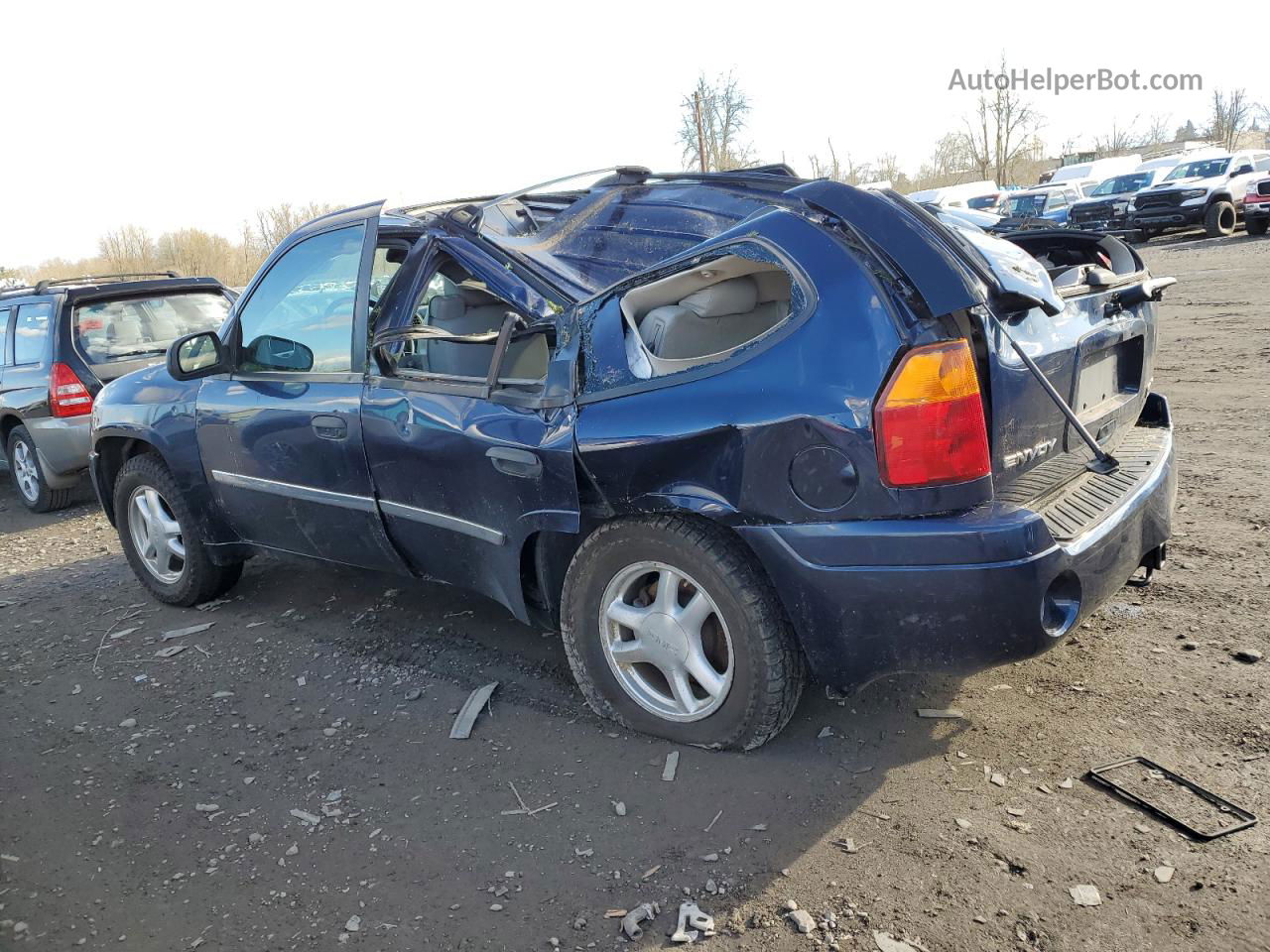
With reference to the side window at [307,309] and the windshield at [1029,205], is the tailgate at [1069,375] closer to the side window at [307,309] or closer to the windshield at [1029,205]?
the side window at [307,309]

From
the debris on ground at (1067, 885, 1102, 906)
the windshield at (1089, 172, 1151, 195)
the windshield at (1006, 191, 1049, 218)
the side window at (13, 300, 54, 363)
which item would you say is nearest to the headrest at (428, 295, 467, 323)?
the debris on ground at (1067, 885, 1102, 906)

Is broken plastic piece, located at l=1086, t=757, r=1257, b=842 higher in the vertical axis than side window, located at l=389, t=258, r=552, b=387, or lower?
lower

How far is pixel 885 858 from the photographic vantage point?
2709 millimetres

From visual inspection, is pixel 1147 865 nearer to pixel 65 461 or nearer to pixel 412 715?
pixel 412 715

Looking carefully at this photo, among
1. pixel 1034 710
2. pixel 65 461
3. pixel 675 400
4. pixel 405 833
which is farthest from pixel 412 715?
pixel 65 461

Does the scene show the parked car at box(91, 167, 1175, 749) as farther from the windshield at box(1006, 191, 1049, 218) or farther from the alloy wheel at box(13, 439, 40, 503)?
the windshield at box(1006, 191, 1049, 218)

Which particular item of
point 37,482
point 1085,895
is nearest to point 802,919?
point 1085,895

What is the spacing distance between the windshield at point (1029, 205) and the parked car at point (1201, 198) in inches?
132

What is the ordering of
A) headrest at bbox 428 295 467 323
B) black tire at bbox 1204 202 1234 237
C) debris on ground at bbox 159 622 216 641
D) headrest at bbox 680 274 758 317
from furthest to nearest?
black tire at bbox 1204 202 1234 237, debris on ground at bbox 159 622 216 641, headrest at bbox 428 295 467 323, headrest at bbox 680 274 758 317

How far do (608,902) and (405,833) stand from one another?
0.76 metres

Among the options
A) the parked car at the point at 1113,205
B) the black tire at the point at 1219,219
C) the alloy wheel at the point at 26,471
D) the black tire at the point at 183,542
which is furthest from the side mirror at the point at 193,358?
the parked car at the point at 1113,205

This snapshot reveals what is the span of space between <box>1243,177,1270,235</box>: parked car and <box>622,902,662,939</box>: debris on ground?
83.1ft

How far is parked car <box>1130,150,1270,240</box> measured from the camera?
81.3ft

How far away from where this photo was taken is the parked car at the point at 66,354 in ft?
26.5
